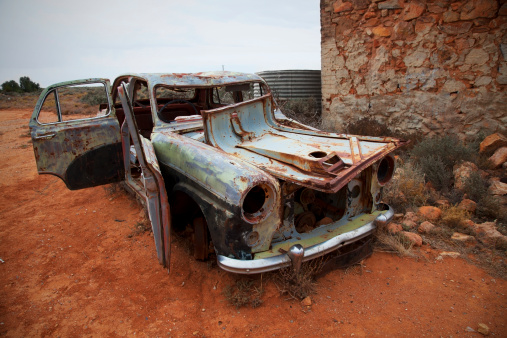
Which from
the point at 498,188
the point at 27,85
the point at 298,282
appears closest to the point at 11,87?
the point at 27,85

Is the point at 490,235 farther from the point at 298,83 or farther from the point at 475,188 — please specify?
the point at 298,83

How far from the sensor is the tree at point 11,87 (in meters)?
27.5

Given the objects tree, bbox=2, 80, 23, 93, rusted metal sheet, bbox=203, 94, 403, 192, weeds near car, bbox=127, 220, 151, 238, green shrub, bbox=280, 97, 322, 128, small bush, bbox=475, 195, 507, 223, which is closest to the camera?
rusted metal sheet, bbox=203, 94, 403, 192

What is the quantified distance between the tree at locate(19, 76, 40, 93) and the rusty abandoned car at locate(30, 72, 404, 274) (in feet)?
107

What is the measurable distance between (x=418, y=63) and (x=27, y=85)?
35.2 meters

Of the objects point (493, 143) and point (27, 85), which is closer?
point (493, 143)

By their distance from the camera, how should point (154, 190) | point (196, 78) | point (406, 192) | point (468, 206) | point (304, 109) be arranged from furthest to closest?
point (304, 109), point (406, 192), point (196, 78), point (468, 206), point (154, 190)

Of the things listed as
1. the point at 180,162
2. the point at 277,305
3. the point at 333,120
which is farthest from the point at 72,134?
the point at 333,120

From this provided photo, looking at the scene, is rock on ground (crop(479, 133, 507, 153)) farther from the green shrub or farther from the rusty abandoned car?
the green shrub

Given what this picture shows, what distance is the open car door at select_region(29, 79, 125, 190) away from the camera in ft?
11.2

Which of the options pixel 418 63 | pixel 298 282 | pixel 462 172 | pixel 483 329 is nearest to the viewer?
pixel 483 329

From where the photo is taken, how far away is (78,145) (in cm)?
357

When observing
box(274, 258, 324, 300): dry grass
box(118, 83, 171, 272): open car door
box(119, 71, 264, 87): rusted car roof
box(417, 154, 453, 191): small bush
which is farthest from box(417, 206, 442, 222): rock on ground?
box(118, 83, 171, 272): open car door

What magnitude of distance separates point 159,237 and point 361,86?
5182 millimetres
